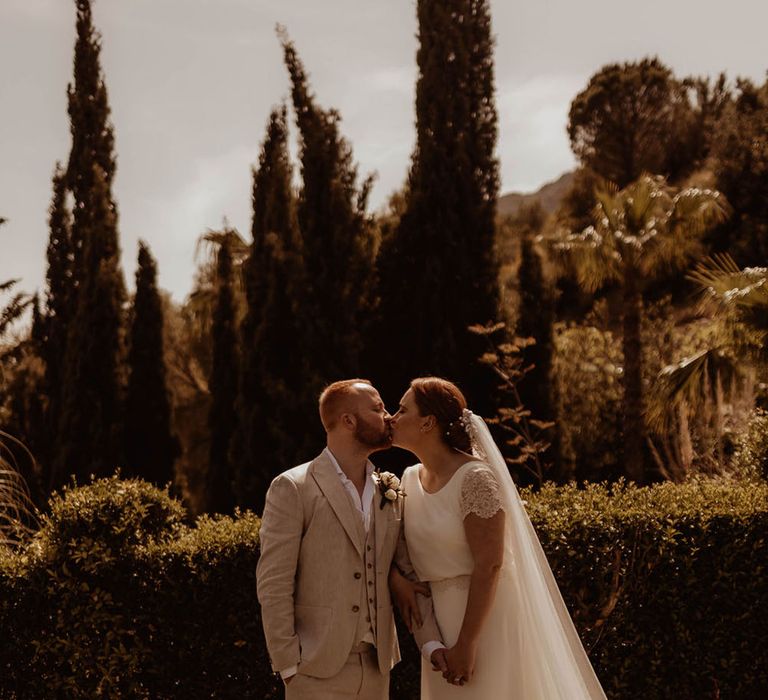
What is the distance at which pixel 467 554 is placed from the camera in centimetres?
370

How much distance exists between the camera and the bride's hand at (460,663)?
359 centimetres

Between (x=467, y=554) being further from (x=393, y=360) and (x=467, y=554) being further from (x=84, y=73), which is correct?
(x=84, y=73)

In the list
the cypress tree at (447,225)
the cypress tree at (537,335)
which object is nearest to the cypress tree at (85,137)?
the cypress tree at (447,225)

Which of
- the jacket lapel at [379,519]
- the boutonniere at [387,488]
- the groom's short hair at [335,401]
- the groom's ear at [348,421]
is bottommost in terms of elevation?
the jacket lapel at [379,519]

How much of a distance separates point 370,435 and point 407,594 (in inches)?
27.7

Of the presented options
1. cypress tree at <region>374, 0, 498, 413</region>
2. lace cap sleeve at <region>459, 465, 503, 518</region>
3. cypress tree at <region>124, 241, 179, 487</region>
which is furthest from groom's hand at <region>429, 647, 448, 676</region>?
cypress tree at <region>124, 241, 179, 487</region>

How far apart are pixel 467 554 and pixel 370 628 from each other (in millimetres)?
498

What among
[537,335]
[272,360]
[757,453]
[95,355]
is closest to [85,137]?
[95,355]

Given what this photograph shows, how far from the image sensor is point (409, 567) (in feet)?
12.8

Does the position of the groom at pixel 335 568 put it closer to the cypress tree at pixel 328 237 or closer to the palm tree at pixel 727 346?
the palm tree at pixel 727 346

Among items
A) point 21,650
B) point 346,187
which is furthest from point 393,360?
point 21,650

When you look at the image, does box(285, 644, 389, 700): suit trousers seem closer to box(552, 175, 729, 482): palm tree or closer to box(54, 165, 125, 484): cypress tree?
box(552, 175, 729, 482): palm tree

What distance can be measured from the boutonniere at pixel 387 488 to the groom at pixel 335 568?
2 centimetres

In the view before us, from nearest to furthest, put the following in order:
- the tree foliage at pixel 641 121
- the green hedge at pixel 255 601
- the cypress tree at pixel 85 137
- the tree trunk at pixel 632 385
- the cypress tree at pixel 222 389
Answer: the green hedge at pixel 255 601 < the tree trunk at pixel 632 385 < the cypress tree at pixel 222 389 < the cypress tree at pixel 85 137 < the tree foliage at pixel 641 121
